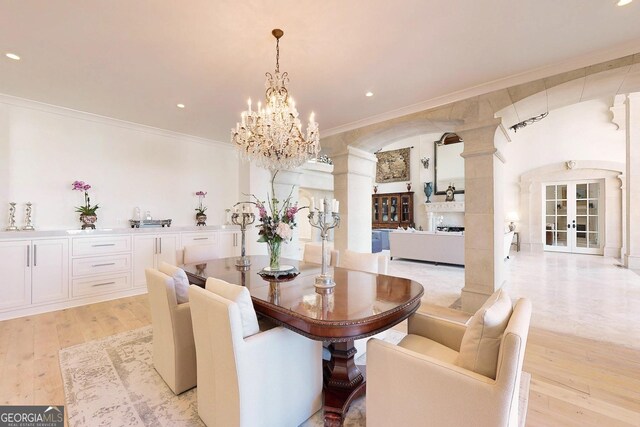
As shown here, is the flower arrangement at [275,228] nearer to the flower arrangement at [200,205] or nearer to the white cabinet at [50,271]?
the white cabinet at [50,271]

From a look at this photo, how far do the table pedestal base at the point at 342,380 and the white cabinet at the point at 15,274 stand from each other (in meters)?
3.92

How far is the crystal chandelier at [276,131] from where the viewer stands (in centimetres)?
256

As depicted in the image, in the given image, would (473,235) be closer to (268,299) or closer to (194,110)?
(268,299)

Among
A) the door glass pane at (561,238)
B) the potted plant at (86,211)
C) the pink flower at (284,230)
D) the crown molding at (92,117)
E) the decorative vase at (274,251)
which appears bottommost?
the door glass pane at (561,238)

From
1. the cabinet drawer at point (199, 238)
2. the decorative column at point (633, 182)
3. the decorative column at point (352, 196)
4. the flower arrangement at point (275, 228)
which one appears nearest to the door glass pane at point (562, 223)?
the decorative column at point (633, 182)

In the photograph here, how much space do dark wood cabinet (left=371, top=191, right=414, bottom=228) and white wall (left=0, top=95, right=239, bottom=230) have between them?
6988mm

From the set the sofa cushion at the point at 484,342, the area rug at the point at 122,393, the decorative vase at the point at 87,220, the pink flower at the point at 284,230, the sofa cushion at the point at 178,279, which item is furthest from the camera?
the decorative vase at the point at 87,220

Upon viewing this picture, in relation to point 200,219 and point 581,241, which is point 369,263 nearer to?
point 200,219

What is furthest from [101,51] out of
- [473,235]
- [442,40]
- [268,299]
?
[473,235]

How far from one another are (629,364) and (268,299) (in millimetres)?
3003

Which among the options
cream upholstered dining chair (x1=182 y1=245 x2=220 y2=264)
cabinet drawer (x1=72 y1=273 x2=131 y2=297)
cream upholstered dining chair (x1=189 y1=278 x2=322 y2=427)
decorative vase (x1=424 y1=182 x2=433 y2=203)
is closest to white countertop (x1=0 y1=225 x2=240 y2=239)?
cabinet drawer (x1=72 y1=273 x2=131 y2=297)

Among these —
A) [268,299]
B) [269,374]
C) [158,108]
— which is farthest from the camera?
[158,108]

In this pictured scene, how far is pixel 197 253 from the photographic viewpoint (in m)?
3.29

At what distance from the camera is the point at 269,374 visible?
1.41m
